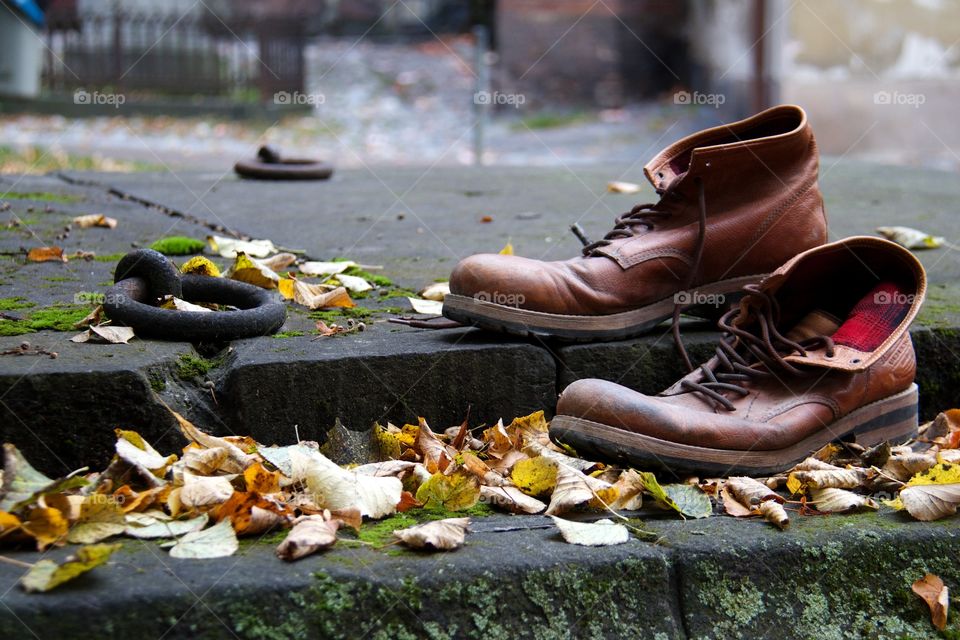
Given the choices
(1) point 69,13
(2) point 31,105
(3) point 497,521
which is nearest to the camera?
(3) point 497,521

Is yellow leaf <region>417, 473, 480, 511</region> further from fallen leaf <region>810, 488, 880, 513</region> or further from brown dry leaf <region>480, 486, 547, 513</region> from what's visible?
fallen leaf <region>810, 488, 880, 513</region>

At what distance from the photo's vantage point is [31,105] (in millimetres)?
13398

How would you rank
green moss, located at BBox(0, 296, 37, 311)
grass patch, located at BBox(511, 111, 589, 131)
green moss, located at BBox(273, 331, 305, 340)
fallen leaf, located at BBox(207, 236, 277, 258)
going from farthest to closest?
grass patch, located at BBox(511, 111, 589, 131) < fallen leaf, located at BBox(207, 236, 277, 258) < green moss, located at BBox(0, 296, 37, 311) < green moss, located at BBox(273, 331, 305, 340)

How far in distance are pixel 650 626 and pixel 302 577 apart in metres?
0.48

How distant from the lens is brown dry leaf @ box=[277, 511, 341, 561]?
4.45ft

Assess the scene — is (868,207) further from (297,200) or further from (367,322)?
(367,322)

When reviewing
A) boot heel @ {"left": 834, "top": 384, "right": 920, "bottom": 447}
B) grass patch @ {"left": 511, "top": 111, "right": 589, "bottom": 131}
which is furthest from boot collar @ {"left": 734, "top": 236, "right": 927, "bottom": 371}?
grass patch @ {"left": 511, "top": 111, "right": 589, "bottom": 131}

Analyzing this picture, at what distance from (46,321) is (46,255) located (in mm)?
810

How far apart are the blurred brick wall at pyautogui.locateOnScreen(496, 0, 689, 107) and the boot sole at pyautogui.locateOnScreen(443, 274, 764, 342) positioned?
12.0 metres

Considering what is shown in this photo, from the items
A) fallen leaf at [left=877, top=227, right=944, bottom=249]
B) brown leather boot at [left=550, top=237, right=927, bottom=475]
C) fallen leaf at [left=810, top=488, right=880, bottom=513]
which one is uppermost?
fallen leaf at [left=877, top=227, right=944, bottom=249]

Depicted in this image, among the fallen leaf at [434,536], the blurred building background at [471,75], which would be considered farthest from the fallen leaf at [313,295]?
the blurred building background at [471,75]

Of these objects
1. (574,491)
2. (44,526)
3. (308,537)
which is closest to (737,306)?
(574,491)

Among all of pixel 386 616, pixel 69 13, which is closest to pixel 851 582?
pixel 386 616

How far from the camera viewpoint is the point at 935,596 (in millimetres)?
1512
